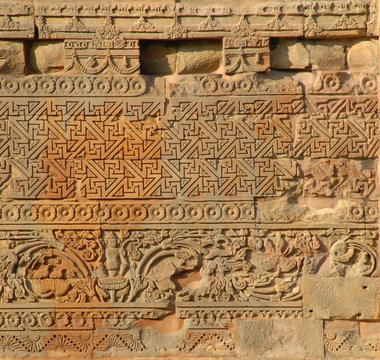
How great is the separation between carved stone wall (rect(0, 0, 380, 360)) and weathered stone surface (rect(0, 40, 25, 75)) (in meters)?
0.01

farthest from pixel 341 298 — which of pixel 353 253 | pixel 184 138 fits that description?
pixel 184 138

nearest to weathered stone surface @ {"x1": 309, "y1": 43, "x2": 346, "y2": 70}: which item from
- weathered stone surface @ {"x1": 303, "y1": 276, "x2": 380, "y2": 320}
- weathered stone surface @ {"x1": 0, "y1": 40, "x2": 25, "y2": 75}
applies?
weathered stone surface @ {"x1": 303, "y1": 276, "x2": 380, "y2": 320}

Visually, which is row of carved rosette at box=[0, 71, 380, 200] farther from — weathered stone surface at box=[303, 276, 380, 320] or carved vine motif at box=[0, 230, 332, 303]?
weathered stone surface at box=[303, 276, 380, 320]

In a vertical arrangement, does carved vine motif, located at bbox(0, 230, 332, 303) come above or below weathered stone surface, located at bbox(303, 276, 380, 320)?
above

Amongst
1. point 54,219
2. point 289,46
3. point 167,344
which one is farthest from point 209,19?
point 167,344

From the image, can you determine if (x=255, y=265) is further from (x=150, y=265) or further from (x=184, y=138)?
(x=184, y=138)

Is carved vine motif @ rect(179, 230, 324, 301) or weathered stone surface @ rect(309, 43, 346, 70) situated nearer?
carved vine motif @ rect(179, 230, 324, 301)

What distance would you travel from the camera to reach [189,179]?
807 cm

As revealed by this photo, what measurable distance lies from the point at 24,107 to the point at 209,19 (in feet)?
4.89

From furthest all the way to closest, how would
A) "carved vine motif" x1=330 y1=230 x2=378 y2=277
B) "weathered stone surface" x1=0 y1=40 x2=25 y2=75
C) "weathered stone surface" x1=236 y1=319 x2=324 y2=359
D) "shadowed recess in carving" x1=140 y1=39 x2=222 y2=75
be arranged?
"shadowed recess in carving" x1=140 y1=39 x2=222 y2=75, "weathered stone surface" x1=0 y1=40 x2=25 y2=75, "carved vine motif" x1=330 y1=230 x2=378 y2=277, "weathered stone surface" x1=236 y1=319 x2=324 y2=359

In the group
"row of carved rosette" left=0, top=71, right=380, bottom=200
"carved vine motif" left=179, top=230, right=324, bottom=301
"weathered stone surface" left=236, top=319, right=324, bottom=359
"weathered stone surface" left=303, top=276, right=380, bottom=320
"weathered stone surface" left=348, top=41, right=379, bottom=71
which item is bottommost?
"weathered stone surface" left=236, top=319, right=324, bottom=359

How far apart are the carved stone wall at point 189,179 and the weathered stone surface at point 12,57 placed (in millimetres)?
13

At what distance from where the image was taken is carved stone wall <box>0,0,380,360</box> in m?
7.91

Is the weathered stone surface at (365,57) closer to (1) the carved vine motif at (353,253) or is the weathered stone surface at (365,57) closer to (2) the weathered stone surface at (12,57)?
(1) the carved vine motif at (353,253)
